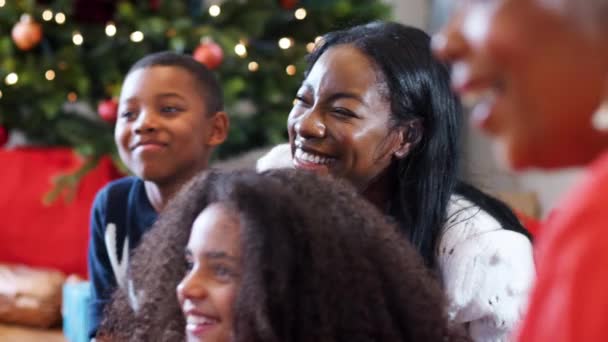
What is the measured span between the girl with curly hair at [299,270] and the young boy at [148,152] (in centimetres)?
78

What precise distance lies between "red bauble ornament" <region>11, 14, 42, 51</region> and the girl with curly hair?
80.0 inches

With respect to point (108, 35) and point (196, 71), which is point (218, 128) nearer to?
point (196, 71)

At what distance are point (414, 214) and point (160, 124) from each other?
62 cm

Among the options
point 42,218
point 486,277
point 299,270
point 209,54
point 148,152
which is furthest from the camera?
point 42,218

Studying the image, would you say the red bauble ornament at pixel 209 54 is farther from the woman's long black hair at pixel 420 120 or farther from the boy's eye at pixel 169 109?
the woman's long black hair at pixel 420 120

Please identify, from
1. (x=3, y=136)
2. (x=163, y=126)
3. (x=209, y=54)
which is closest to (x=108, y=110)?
(x=209, y=54)

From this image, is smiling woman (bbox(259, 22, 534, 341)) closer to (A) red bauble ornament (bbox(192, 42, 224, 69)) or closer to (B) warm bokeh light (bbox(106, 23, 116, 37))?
(A) red bauble ornament (bbox(192, 42, 224, 69))

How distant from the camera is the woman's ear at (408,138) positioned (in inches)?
55.7

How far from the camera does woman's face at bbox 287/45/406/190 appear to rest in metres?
1.36

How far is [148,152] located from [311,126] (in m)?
0.56

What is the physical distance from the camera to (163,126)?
1839mm

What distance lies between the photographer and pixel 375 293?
941 millimetres

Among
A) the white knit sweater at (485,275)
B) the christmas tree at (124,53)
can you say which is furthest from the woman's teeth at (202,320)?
the christmas tree at (124,53)

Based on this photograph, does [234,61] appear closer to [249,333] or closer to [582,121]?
[249,333]
